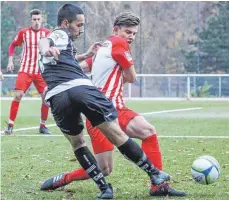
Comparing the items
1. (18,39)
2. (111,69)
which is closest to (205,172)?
(111,69)

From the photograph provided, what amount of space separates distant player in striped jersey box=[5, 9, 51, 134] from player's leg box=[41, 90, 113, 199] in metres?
6.45

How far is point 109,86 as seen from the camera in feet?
20.6

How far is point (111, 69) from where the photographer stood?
6230 millimetres

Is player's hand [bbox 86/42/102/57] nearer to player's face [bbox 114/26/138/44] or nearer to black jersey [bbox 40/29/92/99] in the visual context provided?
player's face [bbox 114/26/138/44]

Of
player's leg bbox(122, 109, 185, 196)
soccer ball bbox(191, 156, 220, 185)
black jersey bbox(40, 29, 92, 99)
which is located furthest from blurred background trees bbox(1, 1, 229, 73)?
black jersey bbox(40, 29, 92, 99)

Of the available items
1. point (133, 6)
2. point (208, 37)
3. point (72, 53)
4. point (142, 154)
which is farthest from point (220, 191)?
point (133, 6)

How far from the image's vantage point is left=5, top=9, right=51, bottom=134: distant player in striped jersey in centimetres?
1236

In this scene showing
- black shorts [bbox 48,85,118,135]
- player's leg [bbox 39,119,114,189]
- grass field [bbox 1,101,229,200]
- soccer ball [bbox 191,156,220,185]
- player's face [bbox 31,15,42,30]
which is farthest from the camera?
player's face [bbox 31,15,42,30]

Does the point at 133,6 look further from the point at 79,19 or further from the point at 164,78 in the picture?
the point at 79,19

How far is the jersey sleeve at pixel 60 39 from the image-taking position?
18.5ft

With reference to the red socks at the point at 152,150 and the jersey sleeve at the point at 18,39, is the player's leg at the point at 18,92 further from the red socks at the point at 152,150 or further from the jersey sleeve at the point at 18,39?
the red socks at the point at 152,150

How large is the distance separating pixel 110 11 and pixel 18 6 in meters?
5.17

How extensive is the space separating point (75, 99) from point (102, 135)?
792 mm

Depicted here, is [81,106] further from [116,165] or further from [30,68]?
[30,68]
